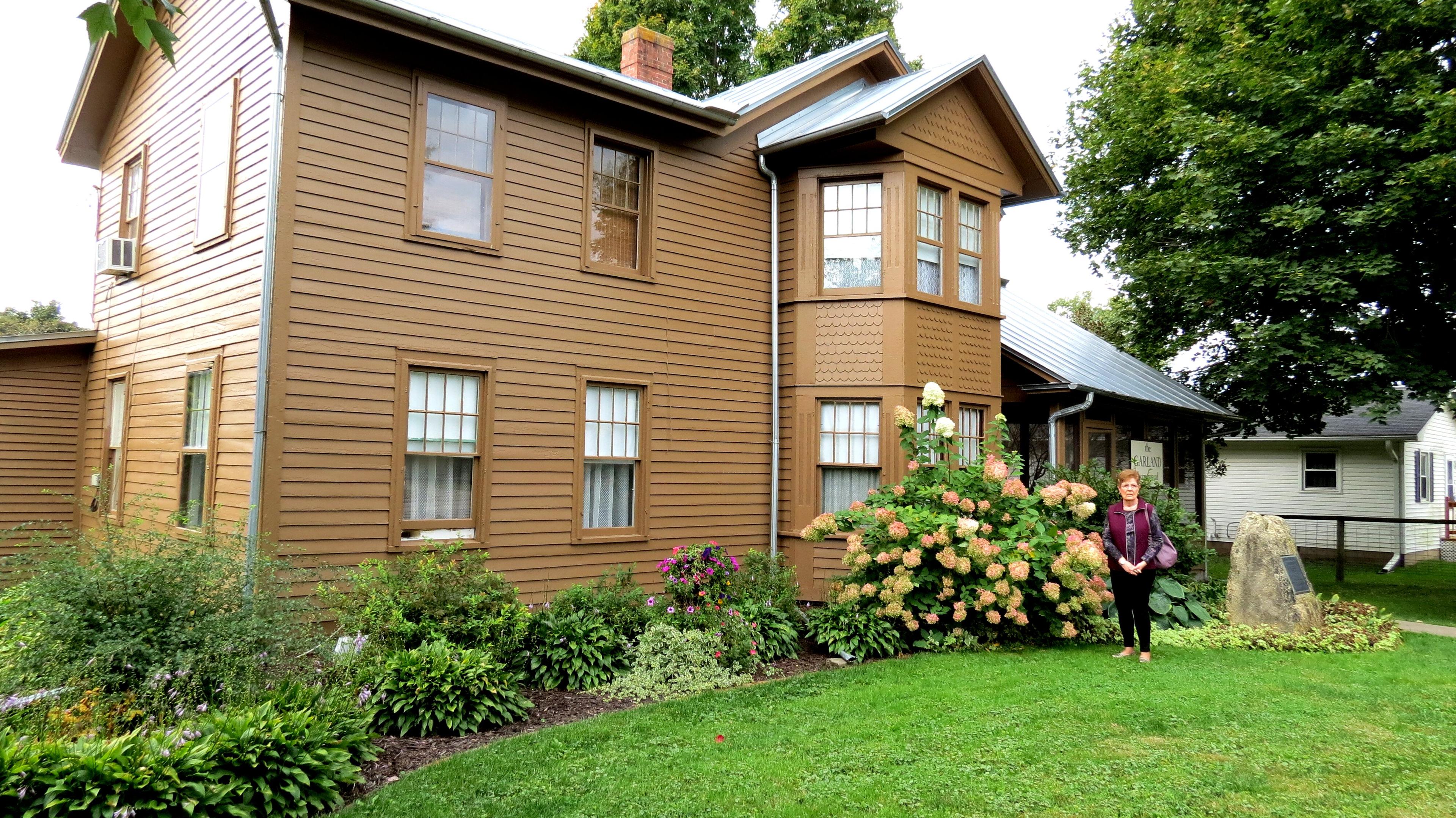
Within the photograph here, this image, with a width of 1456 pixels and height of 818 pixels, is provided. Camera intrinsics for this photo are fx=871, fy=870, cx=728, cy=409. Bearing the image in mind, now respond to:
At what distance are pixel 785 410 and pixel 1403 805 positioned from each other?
7.89 meters

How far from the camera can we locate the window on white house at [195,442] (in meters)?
8.94

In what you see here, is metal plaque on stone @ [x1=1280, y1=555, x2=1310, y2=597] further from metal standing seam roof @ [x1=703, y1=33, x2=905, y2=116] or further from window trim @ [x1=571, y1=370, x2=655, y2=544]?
metal standing seam roof @ [x1=703, y1=33, x2=905, y2=116]

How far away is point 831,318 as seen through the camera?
1145cm

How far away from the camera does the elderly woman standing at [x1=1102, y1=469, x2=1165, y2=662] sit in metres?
8.20

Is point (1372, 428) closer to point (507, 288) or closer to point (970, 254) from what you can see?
Answer: point (970, 254)

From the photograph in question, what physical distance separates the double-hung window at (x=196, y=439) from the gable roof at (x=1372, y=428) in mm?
22963

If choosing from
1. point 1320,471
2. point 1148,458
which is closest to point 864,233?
point 1148,458

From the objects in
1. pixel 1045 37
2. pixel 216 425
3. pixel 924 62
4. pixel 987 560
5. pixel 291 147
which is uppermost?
pixel 924 62

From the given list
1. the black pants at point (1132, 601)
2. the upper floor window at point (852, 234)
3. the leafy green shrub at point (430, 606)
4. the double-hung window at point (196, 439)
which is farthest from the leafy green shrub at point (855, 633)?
the double-hung window at point (196, 439)

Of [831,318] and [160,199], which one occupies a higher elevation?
[160,199]

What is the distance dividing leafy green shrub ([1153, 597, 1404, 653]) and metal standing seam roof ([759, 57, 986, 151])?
6815 millimetres

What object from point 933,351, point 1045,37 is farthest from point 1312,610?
point 1045,37

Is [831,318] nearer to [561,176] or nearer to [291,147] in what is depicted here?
[561,176]

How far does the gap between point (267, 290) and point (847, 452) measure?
6.90m
